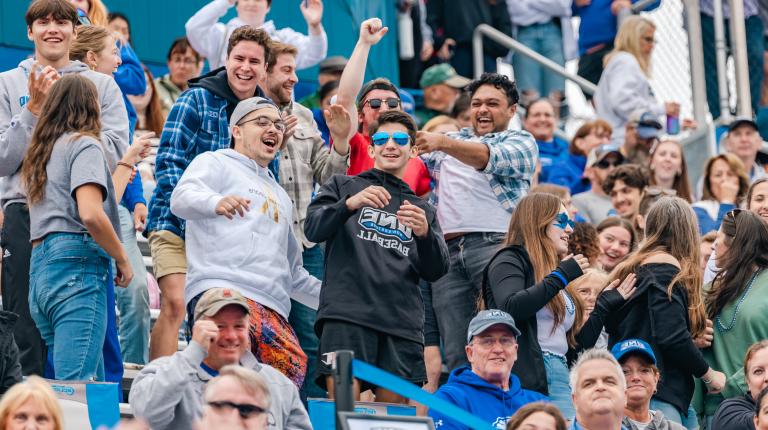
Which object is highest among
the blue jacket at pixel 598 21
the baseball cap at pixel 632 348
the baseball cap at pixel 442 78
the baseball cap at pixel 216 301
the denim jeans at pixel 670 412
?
the blue jacket at pixel 598 21

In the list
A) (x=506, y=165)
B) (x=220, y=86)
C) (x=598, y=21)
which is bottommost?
(x=506, y=165)

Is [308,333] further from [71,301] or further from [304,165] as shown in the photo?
[71,301]

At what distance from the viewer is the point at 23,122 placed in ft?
17.3

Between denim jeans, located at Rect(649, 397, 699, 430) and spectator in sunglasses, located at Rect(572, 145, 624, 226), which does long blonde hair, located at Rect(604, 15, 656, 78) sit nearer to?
spectator in sunglasses, located at Rect(572, 145, 624, 226)

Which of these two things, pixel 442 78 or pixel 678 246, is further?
pixel 442 78

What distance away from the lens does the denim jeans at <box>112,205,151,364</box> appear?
603cm

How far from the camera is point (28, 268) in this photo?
16.8 ft

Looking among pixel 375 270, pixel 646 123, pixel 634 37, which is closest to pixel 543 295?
pixel 375 270

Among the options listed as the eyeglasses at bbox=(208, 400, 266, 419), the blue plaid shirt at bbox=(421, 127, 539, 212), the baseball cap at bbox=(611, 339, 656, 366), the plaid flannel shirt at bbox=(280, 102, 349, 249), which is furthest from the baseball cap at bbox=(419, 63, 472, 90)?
the eyeglasses at bbox=(208, 400, 266, 419)

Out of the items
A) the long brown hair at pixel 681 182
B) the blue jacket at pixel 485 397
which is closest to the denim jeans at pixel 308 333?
the blue jacket at pixel 485 397

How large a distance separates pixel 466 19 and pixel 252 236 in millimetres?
6951

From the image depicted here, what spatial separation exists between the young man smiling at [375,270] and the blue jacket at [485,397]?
18 centimetres

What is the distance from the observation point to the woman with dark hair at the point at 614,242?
23.8ft

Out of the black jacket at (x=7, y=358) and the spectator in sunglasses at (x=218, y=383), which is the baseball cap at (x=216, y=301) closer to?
the spectator in sunglasses at (x=218, y=383)
